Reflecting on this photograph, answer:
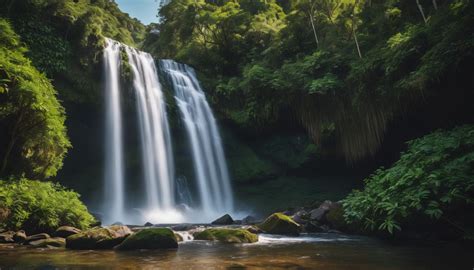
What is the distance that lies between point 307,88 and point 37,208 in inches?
496

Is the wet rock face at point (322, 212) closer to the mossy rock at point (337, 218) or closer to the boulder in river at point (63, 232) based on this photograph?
the mossy rock at point (337, 218)

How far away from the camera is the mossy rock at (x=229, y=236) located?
9117 mm

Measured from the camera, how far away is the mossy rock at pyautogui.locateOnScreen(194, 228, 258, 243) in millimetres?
9117

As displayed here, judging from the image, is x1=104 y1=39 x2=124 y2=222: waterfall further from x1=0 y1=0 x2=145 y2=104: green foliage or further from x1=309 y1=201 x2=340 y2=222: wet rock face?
x1=309 y1=201 x2=340 y2=222: wet rock face

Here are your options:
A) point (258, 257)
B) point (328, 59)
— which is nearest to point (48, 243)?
point (258, 257)

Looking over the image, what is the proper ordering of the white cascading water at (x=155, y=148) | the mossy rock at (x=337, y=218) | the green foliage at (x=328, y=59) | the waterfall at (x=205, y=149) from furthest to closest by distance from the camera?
the waterfall at (x=205, y=149) → the white cascading water at (x=155, y=148) → the green foliage at (x=328, y=59) → the mossy rock at (x=337, y=218)

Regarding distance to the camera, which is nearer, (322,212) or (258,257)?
(258,257)

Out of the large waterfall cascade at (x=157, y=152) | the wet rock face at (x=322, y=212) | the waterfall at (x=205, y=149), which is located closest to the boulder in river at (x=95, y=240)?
the wet rock face at (x=322, y=212)

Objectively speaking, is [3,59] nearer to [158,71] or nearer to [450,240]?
[158,71]

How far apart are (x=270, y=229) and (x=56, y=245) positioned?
20.0ft

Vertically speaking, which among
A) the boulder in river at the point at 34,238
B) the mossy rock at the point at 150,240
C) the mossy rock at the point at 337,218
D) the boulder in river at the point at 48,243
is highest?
the boulder in river at the point at 34,238

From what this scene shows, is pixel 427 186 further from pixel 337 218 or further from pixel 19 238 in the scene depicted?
pixel 19 238

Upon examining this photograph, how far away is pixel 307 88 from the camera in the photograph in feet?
56.6

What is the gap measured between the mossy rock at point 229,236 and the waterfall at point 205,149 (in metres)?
8.68
